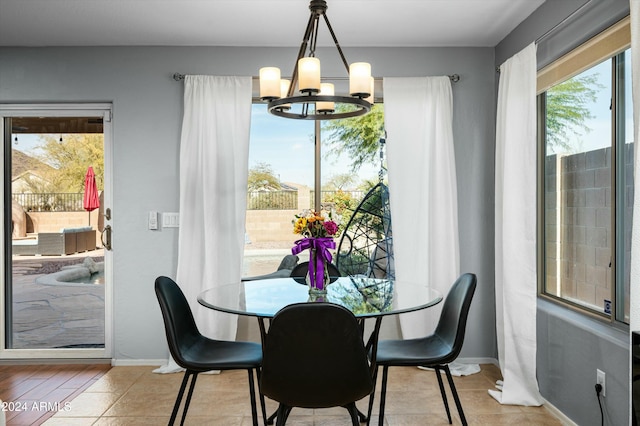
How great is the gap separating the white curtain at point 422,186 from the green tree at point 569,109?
0.77 meters

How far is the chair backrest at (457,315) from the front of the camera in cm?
260

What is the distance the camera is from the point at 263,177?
4.14 m

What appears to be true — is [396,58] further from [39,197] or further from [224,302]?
[39,197]

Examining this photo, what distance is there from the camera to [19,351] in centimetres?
402

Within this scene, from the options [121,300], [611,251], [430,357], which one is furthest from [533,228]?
[121,300]

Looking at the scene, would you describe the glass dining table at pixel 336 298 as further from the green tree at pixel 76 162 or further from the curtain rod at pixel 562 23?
the green tree at pixel 76 162

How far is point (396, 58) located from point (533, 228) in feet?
5.64

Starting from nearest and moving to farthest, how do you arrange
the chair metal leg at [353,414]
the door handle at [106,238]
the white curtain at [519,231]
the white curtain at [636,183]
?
the white curtain at [636,183] → the chair metal leg at [353,414] → the white curtain at [519,231] → the door handle at [106,238]

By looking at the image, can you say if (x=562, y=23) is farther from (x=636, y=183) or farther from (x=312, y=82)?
(x=312, y=82)

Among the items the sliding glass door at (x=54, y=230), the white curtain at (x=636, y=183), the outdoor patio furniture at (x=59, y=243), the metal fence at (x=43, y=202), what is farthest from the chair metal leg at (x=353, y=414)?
the metal fence at (x=43, y=202)

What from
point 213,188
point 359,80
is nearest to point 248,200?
point 213,188

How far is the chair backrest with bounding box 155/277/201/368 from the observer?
2.47 meters

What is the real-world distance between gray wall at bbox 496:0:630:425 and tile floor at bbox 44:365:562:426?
0.24 meters

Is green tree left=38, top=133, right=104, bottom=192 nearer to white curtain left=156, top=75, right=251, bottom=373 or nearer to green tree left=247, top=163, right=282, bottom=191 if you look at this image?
white curtain left=156, top=75, right=251, bottom=373
